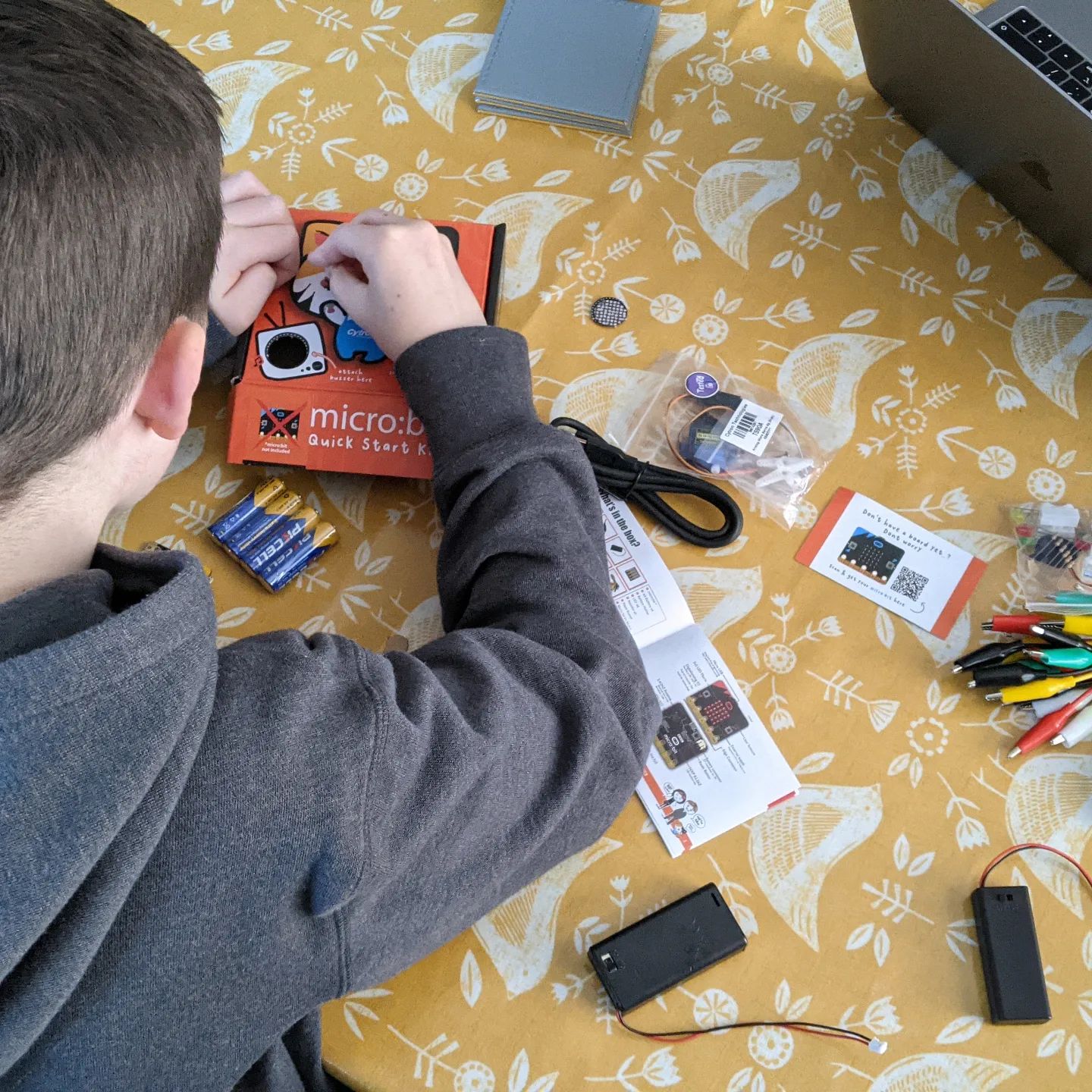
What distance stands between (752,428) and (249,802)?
546 mm

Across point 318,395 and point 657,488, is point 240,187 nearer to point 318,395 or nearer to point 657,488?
point 318,395

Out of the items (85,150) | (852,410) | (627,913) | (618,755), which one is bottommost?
(627,913)

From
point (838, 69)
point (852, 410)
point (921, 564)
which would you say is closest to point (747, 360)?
point (852, 410)

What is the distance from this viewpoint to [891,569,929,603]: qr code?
819mm

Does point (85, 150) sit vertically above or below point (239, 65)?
above

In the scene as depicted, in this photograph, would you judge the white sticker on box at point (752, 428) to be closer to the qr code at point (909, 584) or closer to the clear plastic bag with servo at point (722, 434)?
the clear plastic bag with servo at point (722, 434)

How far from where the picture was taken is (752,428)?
34.2 inches

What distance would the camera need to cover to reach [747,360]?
2.95 feet

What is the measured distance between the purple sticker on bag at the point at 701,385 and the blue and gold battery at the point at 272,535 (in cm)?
35

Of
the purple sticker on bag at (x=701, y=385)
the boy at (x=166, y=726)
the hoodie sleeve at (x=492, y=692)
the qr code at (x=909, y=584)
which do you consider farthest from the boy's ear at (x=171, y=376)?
the qr code at (x=909, y=584)

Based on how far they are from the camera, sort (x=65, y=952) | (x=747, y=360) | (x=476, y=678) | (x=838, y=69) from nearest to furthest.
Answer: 1. (x=65, y=952)
2. (x=476, y=678)
3. (x=747, y=360)
4. (x=838, y=69)

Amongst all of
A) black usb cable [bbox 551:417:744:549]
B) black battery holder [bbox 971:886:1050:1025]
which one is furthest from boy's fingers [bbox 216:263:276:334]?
black battery holder [bbox 971:886:1050:1025]

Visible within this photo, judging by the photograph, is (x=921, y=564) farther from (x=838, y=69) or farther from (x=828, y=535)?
(x=838, y=69)

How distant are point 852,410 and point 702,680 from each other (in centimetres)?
30
